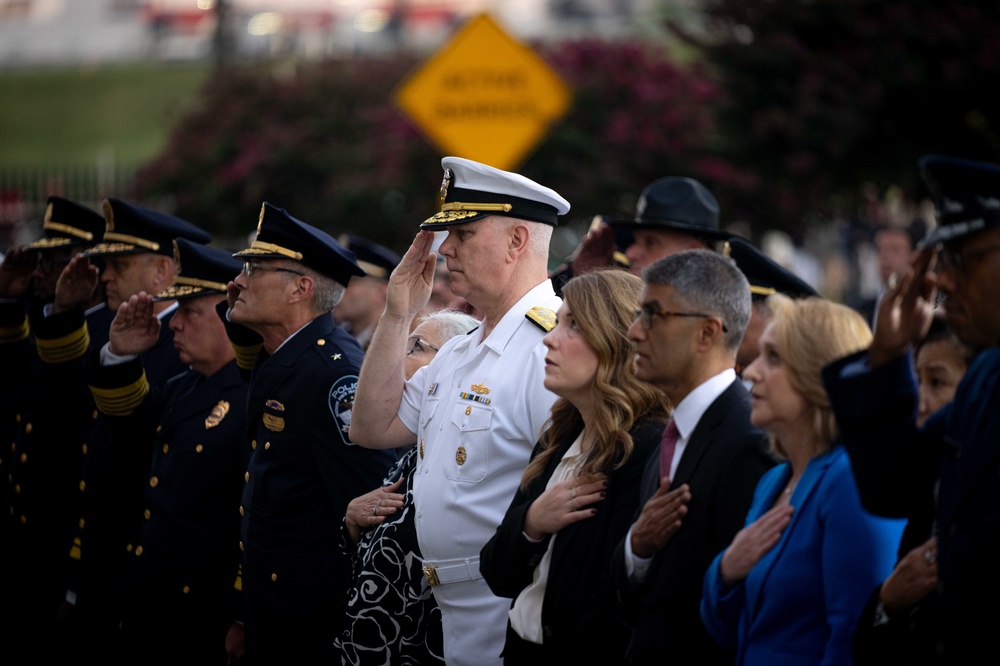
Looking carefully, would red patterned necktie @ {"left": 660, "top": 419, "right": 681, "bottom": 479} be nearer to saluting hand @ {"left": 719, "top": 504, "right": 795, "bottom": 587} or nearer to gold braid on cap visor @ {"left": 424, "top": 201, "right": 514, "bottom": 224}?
saluting hand @ {"left": 719, "top": 504, "right": 795, "bottom": 587}

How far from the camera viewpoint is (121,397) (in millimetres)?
6668

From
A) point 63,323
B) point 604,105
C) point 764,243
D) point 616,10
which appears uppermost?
point 63,323

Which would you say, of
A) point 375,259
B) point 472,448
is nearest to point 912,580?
point 472,448

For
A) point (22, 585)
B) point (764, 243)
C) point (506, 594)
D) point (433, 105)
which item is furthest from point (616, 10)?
point (506, 594)

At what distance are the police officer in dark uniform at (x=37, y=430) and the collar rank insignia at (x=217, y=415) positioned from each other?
146 centimetres

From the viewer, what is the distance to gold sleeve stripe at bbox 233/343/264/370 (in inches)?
246

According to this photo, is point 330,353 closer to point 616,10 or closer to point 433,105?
point 433,105

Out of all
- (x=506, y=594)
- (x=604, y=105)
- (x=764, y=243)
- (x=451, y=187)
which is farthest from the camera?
(x=764, y=243)

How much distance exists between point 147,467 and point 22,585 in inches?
A: 76.4

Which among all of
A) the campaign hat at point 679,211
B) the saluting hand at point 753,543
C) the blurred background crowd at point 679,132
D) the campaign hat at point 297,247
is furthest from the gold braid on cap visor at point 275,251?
the blurred background crowd at point 679,132

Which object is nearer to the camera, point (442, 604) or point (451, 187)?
point (442, 604)

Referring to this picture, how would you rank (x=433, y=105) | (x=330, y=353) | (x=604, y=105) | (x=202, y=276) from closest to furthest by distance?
(x=330, y=353)
(x=202, y=276)
(x=433, y=105)
(x=604, y=105)

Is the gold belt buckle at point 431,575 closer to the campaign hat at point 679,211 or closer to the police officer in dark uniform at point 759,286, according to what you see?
the police officer in dark uniform at point 759,286

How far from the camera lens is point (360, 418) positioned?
17.3 ft
